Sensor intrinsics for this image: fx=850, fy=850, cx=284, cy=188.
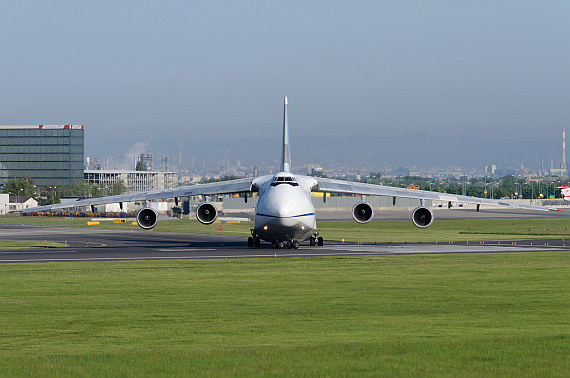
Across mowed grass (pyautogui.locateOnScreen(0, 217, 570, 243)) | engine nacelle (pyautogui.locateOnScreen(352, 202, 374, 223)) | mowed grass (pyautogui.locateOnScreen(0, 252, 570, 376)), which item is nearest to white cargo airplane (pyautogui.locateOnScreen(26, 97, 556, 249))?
engine nacelle (pyautogui.locateOnScreen(352, 202, 374, 223))

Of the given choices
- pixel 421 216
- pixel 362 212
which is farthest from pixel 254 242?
pixel 421 216

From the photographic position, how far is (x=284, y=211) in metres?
44.2

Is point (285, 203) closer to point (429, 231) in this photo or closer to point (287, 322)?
point (287, 322)

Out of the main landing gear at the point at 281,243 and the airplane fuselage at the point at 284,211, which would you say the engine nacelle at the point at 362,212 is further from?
the main landing gear at the point at 281,243

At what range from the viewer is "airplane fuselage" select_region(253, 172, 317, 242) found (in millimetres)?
44406

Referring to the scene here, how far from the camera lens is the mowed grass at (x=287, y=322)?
44.7ft

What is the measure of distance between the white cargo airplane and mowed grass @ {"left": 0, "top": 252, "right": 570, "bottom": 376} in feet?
40.3

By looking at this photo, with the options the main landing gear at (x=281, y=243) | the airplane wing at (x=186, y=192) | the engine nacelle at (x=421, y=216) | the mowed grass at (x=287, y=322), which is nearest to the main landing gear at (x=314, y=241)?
the main landing gear at (x=281, y=243)

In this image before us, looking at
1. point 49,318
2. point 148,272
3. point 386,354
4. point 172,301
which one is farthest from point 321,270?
point 386,354

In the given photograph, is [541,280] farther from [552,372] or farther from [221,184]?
[221,184]

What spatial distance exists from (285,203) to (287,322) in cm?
2609

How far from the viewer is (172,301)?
73.6 ft

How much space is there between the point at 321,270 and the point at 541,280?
8.41m

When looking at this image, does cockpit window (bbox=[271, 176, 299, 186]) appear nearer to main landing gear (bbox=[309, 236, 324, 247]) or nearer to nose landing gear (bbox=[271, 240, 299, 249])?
nose landing gear (bbox=[271, 240, 299, 249])
